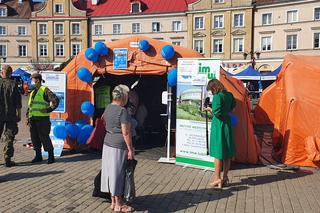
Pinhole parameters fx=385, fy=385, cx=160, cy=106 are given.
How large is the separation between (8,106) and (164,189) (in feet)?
12.1

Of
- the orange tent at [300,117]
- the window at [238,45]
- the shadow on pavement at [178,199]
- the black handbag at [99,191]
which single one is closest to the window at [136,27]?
the window at [238,45]

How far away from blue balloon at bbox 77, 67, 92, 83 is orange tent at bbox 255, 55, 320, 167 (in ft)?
16.3

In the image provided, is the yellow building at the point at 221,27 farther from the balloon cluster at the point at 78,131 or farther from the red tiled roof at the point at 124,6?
the balloon cluster at the point at 78,131

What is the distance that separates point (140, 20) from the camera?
57.8 m

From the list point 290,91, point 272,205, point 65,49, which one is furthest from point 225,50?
point 272,205

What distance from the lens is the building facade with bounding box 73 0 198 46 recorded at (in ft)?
184

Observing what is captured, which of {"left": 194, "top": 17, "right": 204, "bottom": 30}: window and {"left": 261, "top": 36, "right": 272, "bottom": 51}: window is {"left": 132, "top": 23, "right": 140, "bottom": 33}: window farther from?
{"left": 261, "top": 36, "right": 272, "bottom": 51}: window

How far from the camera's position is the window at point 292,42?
1919 inches

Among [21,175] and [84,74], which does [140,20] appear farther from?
[21,175]

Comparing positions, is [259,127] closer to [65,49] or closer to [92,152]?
[92,152]

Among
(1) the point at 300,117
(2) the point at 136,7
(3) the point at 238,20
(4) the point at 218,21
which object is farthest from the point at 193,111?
(2) the point at 136,7

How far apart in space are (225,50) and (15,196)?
4903 cm

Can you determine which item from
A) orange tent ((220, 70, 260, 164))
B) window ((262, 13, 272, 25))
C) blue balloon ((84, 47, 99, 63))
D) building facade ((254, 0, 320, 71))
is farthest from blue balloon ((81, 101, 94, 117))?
window ((262, 13, 272, 25))

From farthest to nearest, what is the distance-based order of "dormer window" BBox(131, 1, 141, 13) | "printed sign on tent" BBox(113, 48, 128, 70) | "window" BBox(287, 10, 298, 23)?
"dormer window" BBox(131, 1, 141, 13) < "window" BBox(287, 10, 298, 23) < "printed sign on tent" BBox(113, 48, 128, 70)
